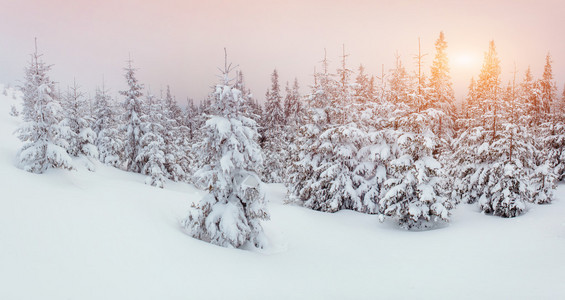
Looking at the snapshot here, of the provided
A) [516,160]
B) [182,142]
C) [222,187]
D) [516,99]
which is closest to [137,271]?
[222,187]

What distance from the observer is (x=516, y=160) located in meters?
18.5

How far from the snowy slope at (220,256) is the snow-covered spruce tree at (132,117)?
1447 centimetres

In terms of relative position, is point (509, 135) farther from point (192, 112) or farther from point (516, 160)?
point (192, 112)

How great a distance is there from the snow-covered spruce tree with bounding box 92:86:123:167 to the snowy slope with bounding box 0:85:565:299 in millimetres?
17928

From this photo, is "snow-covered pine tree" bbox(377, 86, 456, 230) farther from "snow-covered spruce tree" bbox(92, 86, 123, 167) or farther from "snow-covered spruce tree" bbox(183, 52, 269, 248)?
"snow-covered spruce tree" bbox(92, 86, 123, 167)

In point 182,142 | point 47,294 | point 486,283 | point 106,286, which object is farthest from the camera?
point 182,142

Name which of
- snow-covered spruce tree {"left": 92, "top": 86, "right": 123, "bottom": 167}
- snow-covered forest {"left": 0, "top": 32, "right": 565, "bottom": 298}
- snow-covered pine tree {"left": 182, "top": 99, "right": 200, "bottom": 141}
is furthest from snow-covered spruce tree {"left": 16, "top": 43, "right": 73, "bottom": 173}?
snow-covered pine tree {"left": 182, "top": 99, "right": 200, "bottom": 141}

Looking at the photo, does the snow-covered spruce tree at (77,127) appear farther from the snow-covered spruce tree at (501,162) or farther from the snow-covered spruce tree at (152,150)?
the snow-covered spruce tree at (501,162)

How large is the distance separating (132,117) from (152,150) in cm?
414

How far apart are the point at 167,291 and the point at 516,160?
20.5 meters

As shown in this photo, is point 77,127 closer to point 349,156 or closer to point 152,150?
point 152,150

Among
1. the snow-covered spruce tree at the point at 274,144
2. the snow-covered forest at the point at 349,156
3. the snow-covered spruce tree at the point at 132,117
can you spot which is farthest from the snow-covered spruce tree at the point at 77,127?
the snow-covered spruce tree at the point at 274,144

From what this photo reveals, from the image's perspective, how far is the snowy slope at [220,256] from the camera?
27.2 feet

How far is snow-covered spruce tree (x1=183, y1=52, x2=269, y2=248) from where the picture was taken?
13.2m
